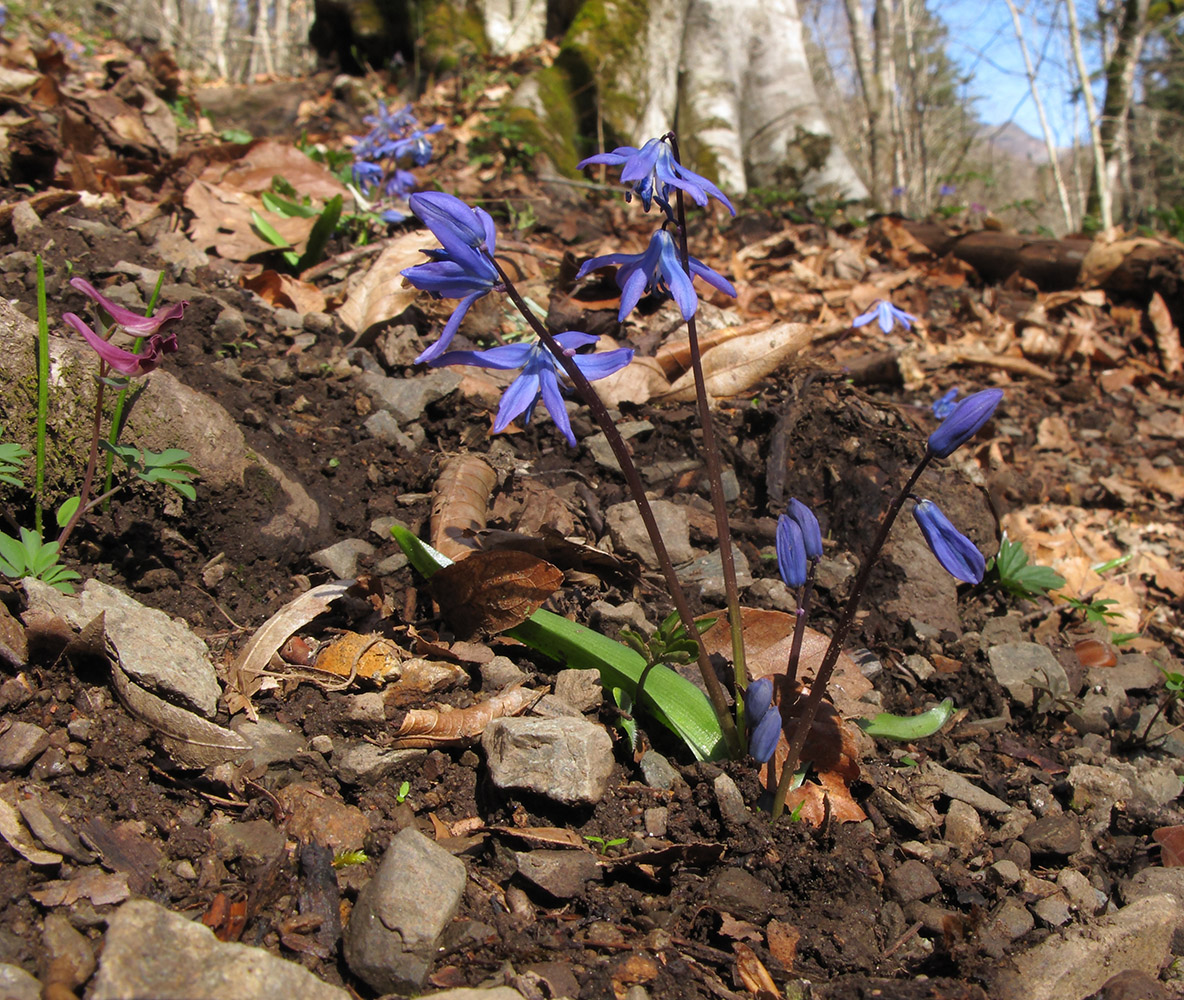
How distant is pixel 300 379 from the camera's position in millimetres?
2695

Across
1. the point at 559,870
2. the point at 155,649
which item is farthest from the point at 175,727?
the point at 559,870

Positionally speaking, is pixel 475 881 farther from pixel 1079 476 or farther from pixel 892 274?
pixel 892 274

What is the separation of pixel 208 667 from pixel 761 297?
141 inches

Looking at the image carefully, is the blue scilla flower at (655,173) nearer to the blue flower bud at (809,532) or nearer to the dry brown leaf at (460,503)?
the blue flower bud at (809,532)

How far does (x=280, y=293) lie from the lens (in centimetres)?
323

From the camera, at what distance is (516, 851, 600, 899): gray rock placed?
4.76 feet

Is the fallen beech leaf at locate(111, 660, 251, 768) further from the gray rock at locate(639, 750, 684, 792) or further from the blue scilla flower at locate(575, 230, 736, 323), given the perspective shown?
the blue scilla flower at locate(575, 230, 736, 323)

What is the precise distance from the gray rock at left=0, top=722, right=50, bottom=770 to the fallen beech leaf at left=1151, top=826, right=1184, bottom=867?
2300 mm

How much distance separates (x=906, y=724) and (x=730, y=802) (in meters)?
0.52

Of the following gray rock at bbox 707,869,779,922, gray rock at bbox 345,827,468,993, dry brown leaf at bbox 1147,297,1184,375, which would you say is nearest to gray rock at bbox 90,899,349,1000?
gray rock at bbox 345,827,468,993

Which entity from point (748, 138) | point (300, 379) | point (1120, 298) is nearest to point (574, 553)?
point (300, 379)

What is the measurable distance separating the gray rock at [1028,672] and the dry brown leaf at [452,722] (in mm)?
1392

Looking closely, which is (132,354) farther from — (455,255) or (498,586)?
(498,586)

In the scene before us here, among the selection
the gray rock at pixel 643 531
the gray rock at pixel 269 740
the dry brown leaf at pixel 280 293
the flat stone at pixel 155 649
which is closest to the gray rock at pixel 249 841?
the gray rock at pixel 269 740
